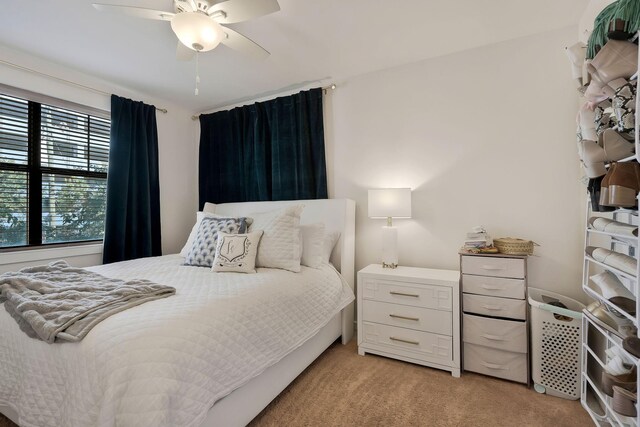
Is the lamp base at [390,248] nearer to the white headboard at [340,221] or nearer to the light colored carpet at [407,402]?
the white headboard at [340,221]

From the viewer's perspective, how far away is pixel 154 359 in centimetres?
95

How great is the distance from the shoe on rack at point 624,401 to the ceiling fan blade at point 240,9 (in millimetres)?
2110

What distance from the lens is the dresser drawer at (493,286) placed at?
71.1 inches

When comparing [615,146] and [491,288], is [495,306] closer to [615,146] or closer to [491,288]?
[491,288]

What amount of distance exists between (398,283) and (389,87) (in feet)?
5.51

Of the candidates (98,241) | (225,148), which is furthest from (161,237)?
(225,148)

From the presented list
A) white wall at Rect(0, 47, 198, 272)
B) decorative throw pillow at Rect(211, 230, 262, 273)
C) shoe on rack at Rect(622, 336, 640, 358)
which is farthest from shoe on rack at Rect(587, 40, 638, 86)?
white wall at Rect(0, 47, 198, 272)

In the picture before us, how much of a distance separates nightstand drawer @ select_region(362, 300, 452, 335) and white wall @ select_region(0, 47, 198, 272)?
2468mm

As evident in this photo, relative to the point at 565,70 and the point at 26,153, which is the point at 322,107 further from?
the point at 26,153

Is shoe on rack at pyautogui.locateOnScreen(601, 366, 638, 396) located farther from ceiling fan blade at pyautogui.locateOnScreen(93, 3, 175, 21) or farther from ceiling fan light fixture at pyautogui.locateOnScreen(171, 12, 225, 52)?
ceiling fan blade at pyautogui.locateOnScreen(93, 3, 175, 21)

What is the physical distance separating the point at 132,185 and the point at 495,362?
3392 millimetres

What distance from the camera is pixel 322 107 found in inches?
110

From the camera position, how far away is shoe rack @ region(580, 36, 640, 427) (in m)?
0.97

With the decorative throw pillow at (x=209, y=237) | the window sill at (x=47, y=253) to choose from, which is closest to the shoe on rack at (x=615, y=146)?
the decorative throw pillow at (x=209, y=237)
